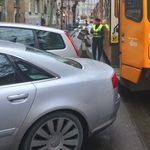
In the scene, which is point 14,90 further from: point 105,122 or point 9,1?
point 9,1

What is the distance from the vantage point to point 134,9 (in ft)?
16.5

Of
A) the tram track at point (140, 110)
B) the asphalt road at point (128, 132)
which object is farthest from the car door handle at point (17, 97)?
the tram track at point (140, 110)

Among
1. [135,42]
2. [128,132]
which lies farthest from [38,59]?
[135,42]

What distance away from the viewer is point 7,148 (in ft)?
9.43

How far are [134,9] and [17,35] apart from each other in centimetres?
258

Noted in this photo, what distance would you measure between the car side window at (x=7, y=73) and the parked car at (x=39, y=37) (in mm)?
2664

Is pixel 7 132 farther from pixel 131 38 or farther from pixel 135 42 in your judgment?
pixel 131 38

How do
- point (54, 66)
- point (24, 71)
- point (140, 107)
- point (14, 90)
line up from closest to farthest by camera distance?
point (14, 90) < point (24, 71) < point (54, 66) < point (140, 107)

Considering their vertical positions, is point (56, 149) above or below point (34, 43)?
below

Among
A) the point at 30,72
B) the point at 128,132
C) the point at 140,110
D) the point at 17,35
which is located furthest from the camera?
the point at 17,35

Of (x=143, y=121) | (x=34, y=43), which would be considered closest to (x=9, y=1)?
(x=34, y=43)

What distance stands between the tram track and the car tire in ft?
4.10

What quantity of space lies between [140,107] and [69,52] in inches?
80.7

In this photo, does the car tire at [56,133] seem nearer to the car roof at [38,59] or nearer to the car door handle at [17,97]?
the car door handle at [17,97]
